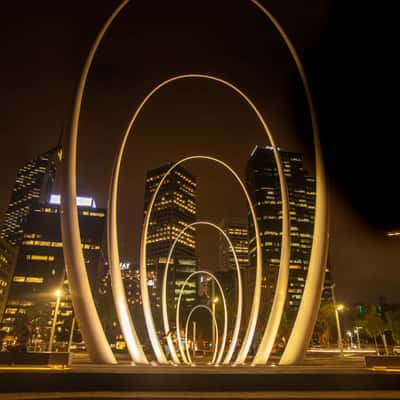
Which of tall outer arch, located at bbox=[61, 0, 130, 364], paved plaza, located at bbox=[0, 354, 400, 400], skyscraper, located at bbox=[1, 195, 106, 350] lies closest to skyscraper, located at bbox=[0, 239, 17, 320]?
skyscraper, located at bbox=[1, 195, 106, 350]

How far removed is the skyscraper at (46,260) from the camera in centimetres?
12406

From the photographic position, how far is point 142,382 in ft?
34.1

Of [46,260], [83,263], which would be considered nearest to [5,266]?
[46,260]

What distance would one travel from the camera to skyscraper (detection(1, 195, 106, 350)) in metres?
124

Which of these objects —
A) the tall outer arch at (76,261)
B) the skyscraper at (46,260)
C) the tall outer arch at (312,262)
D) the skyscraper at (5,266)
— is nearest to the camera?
the tall outer arch at (76,261)

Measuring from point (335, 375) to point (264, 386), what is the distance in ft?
7.10

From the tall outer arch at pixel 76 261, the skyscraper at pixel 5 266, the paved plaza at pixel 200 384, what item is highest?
the skyscraper at pixel 5 266

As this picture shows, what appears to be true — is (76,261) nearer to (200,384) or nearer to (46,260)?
(200,384)

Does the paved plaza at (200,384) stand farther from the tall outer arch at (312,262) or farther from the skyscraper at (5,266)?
the skyscraper at (5,266)

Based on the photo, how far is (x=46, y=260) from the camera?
428 feet

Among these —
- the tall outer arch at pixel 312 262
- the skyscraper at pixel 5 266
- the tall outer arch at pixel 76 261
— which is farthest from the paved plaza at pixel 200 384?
the skyscraper at pixel 5 266

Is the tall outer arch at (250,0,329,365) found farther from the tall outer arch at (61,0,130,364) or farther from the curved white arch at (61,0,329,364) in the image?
the tall outer arch at (61,0,130,364)

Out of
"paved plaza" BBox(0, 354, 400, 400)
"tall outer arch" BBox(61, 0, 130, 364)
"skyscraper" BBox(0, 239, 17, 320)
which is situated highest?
"skyscraper" BBox(0, 239, 17, 320)

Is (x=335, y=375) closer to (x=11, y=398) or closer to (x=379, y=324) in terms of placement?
(x=11, y=398)
